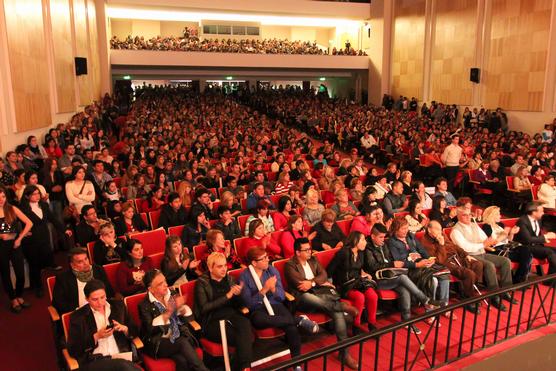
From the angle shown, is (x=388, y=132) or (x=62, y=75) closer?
(x=62, y=75)

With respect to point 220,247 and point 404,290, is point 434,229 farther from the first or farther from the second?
point 220,247

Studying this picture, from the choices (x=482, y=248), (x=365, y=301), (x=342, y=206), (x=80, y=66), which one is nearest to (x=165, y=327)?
(x=365, y=301)

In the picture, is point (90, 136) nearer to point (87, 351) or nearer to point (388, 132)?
point (87, 351)

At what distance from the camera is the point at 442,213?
6.06 meters

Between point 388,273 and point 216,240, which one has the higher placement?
point 216,240

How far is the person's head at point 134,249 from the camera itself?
3.95 metres

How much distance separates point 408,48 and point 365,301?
1705 centimetres

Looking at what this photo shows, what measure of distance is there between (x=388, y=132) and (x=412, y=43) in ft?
26.4

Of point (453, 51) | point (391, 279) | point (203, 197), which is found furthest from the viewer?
point (453, 51)

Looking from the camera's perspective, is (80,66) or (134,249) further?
(80,66)

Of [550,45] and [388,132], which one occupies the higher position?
[550,45]

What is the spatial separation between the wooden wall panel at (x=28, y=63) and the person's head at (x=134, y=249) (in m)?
4.39

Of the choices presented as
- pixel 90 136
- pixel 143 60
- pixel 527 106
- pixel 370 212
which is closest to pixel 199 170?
pixel 90 136

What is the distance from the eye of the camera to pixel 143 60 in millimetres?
18500
